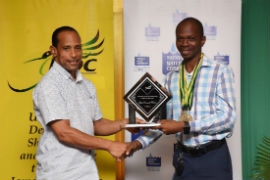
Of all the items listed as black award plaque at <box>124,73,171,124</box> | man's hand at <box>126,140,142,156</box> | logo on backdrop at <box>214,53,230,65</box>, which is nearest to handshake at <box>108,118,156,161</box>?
man's hand at <box>126,140,142,156</box>

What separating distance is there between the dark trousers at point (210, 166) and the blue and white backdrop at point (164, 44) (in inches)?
36.5

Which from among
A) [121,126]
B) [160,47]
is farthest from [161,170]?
[160,47]

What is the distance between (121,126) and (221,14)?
4.97 ft

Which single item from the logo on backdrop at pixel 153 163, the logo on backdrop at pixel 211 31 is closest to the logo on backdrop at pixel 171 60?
the logo on backdrop at pixel 211 31

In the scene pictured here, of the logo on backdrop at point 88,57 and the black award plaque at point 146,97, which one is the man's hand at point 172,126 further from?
the logo on backdrop at point 88,57

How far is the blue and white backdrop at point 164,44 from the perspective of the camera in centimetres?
404

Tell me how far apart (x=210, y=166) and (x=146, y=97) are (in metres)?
0.69

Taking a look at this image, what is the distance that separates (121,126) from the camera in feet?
11.2

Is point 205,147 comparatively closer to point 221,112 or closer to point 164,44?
point 221,112

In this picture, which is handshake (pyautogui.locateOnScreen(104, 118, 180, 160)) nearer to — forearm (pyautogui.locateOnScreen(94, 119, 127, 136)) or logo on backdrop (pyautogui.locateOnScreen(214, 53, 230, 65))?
forearm (pyautogui.locateOnScreen(94, 119, 127, 136))

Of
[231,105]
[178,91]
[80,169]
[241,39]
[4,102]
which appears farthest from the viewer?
[241,39]

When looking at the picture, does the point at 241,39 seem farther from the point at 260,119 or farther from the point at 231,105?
the point at 231,105

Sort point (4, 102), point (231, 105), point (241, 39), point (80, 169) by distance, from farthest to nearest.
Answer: point (241, 39) → point (4, 102) → point (231, 105) → point (80, 169)

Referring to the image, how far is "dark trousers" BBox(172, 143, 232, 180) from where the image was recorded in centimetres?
310
